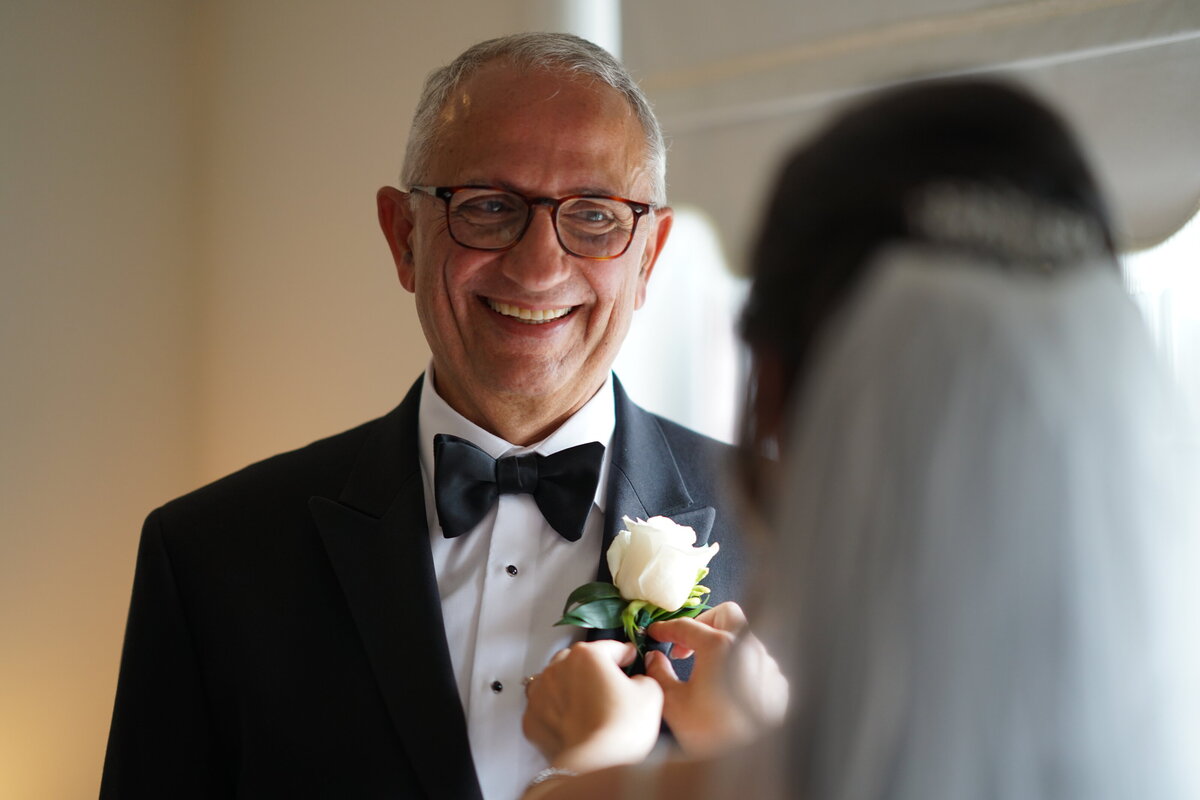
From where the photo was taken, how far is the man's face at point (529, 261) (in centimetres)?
145

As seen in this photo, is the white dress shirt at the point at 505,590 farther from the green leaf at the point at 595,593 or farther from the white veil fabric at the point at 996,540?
the white veil fabric at the point at 996,540

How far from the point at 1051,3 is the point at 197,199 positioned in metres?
3.45

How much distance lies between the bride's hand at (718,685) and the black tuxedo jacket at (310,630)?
364 mm

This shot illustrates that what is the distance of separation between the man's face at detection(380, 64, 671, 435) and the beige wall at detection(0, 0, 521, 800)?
4.85 feet

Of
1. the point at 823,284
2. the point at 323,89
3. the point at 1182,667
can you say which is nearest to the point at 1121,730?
the point at 1182,667

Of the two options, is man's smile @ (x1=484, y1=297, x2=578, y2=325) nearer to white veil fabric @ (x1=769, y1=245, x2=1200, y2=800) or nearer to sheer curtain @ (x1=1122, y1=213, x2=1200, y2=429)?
white veil fabric @ (x1=769, y1=245, x2=1200, y2=800)

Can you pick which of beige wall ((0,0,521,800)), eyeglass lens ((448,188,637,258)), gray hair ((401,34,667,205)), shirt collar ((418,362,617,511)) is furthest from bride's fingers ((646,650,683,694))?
beige wall ((0,0,521,800))

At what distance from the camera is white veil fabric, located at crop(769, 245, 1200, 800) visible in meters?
0.61

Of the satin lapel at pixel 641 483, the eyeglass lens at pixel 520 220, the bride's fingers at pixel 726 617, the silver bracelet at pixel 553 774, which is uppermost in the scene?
the eyeglass lens at pixel 520 220

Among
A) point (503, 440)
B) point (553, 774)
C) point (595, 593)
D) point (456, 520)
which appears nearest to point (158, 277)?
point (503, 440)

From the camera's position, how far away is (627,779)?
724 mm

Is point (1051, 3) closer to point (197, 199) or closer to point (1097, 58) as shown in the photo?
point (1097, 58)

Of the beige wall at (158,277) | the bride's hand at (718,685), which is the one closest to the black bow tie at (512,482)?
the bride's hand at (718,685)

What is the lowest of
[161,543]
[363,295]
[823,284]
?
[161,543]
